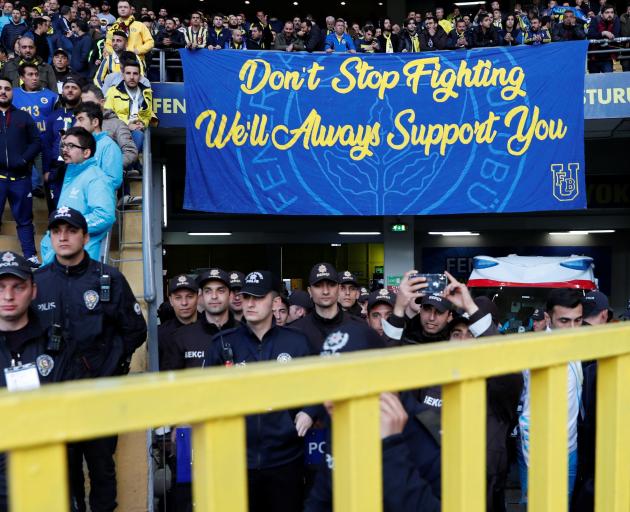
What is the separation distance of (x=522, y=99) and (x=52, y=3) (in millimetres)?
8320

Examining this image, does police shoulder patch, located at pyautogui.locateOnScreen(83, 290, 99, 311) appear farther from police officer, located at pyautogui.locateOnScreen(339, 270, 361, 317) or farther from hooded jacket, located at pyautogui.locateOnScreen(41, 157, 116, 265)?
police officer, located at pyautogui.locateOnScreen(339, 270, 361, 317)

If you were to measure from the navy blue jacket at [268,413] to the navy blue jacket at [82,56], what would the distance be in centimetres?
744

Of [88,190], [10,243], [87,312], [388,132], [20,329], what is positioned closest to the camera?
[20,329]

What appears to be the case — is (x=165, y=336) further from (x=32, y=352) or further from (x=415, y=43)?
(x=415, y=43)

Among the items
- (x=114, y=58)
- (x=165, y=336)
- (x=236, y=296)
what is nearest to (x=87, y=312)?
(x=165, y=336)

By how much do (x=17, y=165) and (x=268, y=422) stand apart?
3795 mm

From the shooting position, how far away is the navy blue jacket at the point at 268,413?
3.22 m

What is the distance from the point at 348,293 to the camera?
628cm

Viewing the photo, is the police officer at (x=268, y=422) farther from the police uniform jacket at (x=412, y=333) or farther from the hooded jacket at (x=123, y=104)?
the hooded jacket at (x=123, y=104)

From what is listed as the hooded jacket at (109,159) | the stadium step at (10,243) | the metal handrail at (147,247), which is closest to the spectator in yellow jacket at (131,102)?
the metal handrail at (147,247)

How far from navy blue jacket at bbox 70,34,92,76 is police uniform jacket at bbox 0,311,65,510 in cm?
775

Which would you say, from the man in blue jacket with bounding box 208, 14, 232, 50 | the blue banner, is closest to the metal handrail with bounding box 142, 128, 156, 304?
the blue banner

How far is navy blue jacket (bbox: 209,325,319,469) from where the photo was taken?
322 cm

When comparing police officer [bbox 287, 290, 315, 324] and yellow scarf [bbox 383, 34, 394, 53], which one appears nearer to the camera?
police officer [bbox 287, 290, 315, 324]
